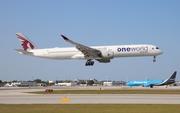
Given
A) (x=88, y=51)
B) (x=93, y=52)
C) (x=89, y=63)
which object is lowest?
(x=89, y=63)

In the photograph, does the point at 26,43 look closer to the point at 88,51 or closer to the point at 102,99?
the point at 88,51

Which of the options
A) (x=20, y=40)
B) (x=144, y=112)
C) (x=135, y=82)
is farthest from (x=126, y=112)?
(x=135, y=82)

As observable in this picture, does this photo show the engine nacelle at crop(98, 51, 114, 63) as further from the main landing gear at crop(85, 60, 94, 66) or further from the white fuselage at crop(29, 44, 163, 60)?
the main landing gear at crop(85, 60, 94, 66)

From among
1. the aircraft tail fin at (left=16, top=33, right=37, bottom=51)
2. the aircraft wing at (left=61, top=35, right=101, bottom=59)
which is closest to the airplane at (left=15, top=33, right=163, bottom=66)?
the aircraft wing at (left=61, top=35, right=101, bottom=59)

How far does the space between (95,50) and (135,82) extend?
52.3m

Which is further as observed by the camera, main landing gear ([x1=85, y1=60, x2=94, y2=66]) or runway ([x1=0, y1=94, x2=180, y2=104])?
main landing gear ([x1=85, y1=60, x2=94, y2=66])

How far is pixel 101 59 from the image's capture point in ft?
195

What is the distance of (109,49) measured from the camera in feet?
189

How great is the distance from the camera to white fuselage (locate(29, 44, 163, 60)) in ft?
186

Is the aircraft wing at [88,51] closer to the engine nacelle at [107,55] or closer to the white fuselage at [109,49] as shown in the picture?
the engine nacelle at [107,55]

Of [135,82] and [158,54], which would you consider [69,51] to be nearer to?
[158,54]

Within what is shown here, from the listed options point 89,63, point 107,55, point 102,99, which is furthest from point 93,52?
point 102,99

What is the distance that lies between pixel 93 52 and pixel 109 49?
3191 mm

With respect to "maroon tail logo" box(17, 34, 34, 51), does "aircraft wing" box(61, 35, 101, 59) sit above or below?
below
